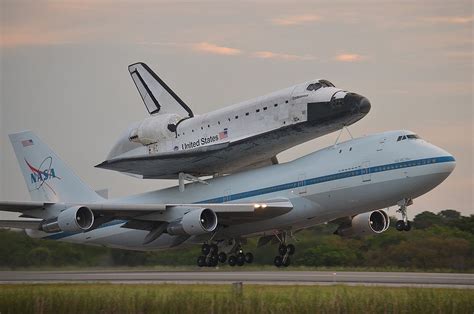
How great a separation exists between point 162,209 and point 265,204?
4.44 metres

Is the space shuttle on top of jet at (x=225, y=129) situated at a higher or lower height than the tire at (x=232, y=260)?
higher

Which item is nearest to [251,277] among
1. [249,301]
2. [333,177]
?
[333,177]

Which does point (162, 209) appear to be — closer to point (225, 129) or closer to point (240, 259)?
point (240, 259)

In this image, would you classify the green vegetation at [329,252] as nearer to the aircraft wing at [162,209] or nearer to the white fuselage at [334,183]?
the aircraft wing at [162,209]

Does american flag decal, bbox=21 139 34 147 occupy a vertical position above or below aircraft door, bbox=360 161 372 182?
above

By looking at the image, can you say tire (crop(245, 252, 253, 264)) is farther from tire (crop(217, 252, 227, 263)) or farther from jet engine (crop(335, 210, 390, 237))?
jet engine (crop(335, 210, 390, 237))

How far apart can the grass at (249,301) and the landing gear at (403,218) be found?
4715 mm

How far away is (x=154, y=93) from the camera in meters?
49.3

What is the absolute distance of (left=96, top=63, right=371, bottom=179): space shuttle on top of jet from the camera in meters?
41.4

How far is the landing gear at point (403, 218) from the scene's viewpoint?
4072 centimetres

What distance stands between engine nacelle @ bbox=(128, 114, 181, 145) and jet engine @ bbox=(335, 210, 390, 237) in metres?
8.56

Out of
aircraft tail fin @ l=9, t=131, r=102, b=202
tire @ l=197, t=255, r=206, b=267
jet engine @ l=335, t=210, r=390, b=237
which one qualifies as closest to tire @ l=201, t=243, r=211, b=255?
tire @ l=197, t=255, r=206, b=267

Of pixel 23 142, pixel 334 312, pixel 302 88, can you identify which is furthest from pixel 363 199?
pixel 23 142

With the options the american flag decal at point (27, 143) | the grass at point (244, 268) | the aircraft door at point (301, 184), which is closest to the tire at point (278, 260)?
the grass at point (244, 268)
